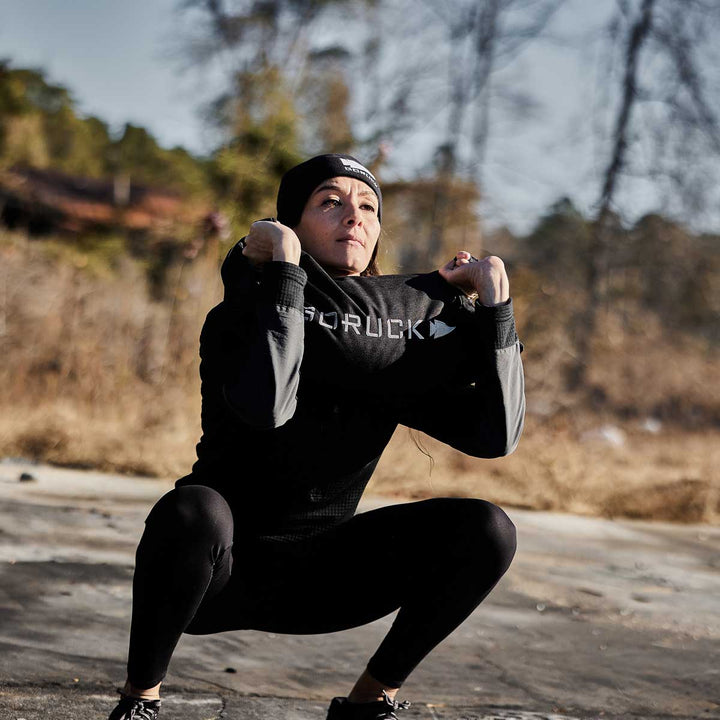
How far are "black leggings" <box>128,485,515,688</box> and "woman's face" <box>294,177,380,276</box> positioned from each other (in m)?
0.59

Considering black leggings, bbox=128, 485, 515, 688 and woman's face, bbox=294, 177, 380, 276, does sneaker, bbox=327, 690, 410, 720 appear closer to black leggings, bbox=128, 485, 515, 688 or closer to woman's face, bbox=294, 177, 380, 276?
black leggings, bbox=128, 485, 515, 688

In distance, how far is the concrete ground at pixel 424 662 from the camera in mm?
2523

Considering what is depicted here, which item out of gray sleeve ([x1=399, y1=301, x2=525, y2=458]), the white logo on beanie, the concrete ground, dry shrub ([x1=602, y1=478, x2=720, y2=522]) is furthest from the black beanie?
dry shrub ([x1=602, y1=478, x2=720, y2=522])

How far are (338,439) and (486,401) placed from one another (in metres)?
0.34

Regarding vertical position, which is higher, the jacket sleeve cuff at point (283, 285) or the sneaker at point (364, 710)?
the jacket sleeve cuff at point (283, 285)

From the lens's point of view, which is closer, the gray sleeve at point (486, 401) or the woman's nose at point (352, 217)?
the gray sleeve at point (486, 401)

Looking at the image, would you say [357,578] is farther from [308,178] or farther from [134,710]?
[308,178]

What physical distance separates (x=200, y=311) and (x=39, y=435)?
1.90m

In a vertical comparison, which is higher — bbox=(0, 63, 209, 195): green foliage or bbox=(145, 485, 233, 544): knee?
bbox=(0, 63, 209, 195): green foliage

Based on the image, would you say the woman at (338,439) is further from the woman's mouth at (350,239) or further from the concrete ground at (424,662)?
the concrete ground at (424,662)

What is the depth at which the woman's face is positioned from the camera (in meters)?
2.26

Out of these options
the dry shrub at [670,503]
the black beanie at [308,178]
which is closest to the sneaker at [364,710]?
the black beanie at [308,178]

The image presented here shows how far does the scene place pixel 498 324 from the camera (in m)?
2.16

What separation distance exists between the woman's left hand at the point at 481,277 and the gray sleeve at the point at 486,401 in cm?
3
